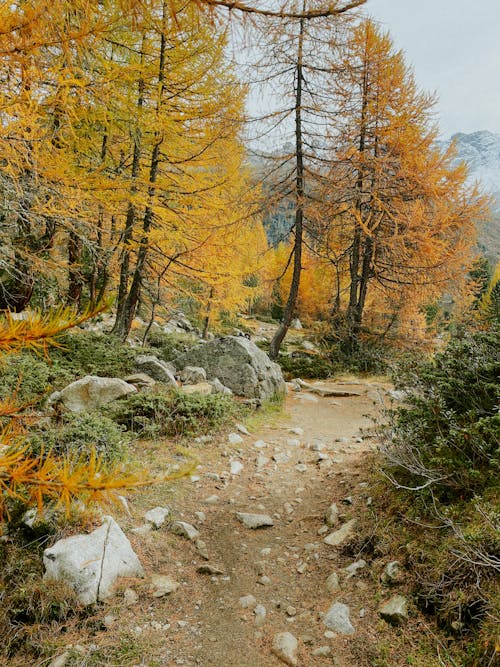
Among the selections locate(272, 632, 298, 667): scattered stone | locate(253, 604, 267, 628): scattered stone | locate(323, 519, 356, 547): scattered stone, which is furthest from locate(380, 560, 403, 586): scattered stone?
locate(253, 604, 267, 628): scattered stone

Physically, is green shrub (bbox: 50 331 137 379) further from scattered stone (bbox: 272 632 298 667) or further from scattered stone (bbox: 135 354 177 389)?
scattered stone (bbox: 272 632 298 667)

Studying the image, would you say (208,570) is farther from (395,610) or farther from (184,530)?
(395,610)

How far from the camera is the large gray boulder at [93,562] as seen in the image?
92.4 inches

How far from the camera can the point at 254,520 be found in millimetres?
3482

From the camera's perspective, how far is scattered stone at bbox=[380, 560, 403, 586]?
95.0 inches

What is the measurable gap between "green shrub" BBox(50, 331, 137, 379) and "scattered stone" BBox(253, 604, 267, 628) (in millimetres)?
4717

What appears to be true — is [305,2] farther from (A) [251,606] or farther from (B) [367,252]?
(B) [367,252]

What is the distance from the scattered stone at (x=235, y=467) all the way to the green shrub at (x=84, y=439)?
4.04 ft

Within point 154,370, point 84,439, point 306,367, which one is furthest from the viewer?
point 306,367

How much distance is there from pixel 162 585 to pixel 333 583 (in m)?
1.16

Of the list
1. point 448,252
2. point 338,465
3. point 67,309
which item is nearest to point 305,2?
point 67,309

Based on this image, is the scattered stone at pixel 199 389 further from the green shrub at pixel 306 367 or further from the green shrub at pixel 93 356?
Result: the green shrub at pixel 306 367

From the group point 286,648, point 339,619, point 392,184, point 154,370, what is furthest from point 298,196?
point 286,648

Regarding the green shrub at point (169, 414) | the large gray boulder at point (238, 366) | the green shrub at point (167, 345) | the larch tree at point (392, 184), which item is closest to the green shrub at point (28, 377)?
the green shrub at point (169, 414)
